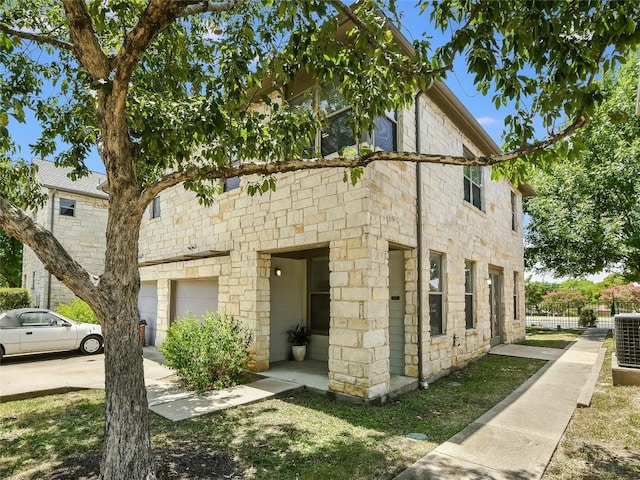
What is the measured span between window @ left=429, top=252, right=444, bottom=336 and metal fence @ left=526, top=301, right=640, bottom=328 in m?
15.7

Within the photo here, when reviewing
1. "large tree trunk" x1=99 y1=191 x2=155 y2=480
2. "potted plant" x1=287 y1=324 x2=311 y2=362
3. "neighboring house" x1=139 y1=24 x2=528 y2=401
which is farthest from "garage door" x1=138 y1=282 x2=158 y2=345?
"large tree trunk" x1=99 y1=191 x2=155 y2=480

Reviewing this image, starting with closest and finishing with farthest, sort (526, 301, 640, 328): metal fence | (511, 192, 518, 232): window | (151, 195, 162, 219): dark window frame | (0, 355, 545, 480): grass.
Result: (0, 355, 545, 480): grass
(151, 195, 162, 219): dark window frame
(511, 192, 518, 232): window
(526, 301, 640, 328): metal fence

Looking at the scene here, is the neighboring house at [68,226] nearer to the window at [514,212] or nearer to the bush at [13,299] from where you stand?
the bush at [13,299]

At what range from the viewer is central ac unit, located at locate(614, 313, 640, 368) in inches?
267

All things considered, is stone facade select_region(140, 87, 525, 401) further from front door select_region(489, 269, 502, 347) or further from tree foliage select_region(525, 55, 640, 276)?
tree foliage select_region(525, 55, 640, 276)

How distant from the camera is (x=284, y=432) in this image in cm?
485

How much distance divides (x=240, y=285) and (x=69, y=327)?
6.12 m

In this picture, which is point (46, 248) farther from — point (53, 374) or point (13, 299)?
point (13, 299)

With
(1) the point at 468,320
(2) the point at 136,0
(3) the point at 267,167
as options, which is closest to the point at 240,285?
(3) the point at 267,167

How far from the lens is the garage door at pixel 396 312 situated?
299 inches

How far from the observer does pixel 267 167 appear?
3918 mm

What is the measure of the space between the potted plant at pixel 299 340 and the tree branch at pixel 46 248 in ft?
20.0

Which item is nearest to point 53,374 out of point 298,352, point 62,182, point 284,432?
point 298,352

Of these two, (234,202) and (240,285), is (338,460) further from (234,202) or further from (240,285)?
(234,202)
